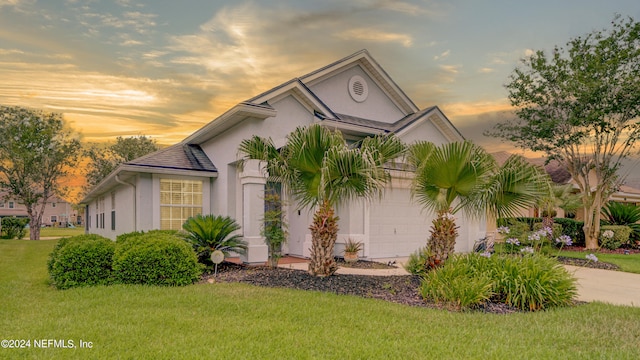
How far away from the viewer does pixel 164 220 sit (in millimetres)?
13203

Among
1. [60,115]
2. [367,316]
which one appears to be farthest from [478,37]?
[60,115]

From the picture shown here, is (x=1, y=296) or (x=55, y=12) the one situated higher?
(x=55, y=12)

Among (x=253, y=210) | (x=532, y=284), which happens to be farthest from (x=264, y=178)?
(x=532, y=284)

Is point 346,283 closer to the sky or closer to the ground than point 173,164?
closer to the ground

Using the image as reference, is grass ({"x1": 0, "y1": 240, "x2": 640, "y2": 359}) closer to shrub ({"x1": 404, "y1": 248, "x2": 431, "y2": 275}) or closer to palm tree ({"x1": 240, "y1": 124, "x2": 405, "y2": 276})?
palm tree ({"x1": 240, "y1": 124, "x2": 405, "y2": 276})

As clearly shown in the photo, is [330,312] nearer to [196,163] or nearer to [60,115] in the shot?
[196,163]

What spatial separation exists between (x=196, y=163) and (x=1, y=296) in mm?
6897

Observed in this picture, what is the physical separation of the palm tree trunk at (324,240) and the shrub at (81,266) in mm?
4380

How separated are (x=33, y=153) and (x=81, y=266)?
24953mm

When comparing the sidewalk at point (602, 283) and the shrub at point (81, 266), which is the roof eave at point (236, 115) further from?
the shrub at point (81, 266)

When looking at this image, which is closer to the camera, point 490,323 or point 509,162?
point 490,323

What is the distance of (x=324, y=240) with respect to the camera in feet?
29.6

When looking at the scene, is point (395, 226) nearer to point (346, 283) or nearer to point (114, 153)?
point (346, 283)

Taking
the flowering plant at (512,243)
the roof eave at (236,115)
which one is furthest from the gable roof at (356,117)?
the flowering plant at (512,243)
